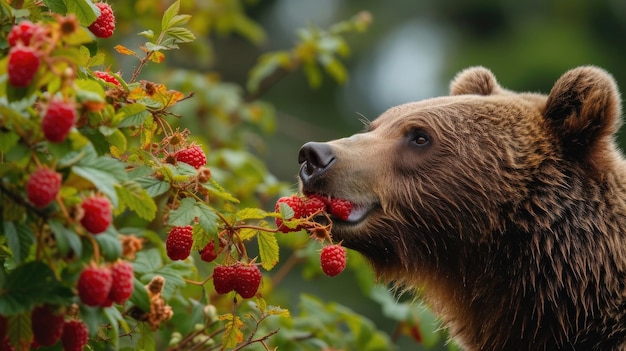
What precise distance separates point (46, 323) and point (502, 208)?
1.84 meters

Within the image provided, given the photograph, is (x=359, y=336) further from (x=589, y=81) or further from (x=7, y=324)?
(x=7, y=324)

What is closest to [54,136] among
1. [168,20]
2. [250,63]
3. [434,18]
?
[168,20]

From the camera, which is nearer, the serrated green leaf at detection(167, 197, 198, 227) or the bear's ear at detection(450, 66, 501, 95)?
the serrated green leaf at detection(167, 197, 198, 227)

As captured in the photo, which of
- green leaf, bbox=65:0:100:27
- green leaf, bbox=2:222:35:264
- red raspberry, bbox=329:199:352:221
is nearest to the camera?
green leaf, bbox=2:222:35:264

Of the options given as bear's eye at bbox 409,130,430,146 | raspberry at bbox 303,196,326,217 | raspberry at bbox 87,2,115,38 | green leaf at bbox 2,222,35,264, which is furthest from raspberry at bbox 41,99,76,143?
bear's eye at bbox 409,130,430,146

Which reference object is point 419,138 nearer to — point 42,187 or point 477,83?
point 477,83

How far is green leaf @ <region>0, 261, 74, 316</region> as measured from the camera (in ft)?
5.87

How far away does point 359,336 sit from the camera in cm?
399

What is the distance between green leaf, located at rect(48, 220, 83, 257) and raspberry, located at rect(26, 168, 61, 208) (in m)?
0.06

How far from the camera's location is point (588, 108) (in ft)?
10.6

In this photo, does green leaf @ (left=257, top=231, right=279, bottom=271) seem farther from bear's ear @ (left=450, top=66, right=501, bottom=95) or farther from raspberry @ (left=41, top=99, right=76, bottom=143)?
bear's ear @ (left=450, top=66, right=501, bottom=95)

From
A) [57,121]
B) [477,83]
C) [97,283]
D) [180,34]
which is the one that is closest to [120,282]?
[97,283]

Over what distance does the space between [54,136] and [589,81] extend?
214cm

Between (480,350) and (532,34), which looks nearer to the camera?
(480,350)
